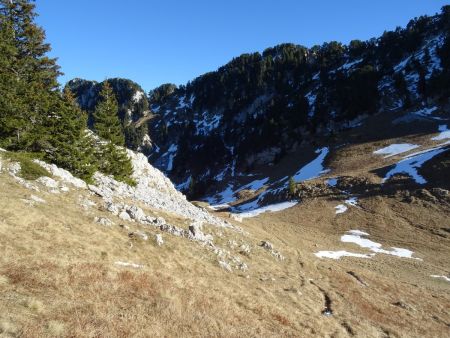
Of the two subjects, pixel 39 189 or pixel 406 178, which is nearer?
pixel 39 189

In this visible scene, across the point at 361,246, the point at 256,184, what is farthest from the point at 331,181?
the point at 256,184

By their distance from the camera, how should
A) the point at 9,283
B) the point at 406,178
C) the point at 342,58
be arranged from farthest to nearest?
the point at 342,58 < the point at 406,178 < the point at 9,283

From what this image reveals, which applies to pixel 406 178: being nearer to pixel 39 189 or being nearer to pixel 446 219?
pixel 446 219

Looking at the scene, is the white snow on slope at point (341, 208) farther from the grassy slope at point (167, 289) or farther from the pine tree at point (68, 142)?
the pine tree at point (68, 142)

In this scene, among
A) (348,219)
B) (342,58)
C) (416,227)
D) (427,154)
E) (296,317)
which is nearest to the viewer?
(296,317)

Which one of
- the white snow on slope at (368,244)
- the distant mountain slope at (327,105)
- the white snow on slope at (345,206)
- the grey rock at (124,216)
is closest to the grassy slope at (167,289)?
the grey rock at (124,216)

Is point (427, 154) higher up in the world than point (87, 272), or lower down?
higher up

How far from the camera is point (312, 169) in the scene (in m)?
103

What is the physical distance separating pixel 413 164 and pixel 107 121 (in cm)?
6372

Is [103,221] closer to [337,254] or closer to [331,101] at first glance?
[337,254]

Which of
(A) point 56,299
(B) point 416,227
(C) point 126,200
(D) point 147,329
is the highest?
(C) point 126,200

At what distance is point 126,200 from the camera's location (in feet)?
101

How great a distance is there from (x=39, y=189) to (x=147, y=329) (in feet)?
52.9

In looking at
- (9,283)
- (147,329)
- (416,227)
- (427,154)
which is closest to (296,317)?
(147,329)
